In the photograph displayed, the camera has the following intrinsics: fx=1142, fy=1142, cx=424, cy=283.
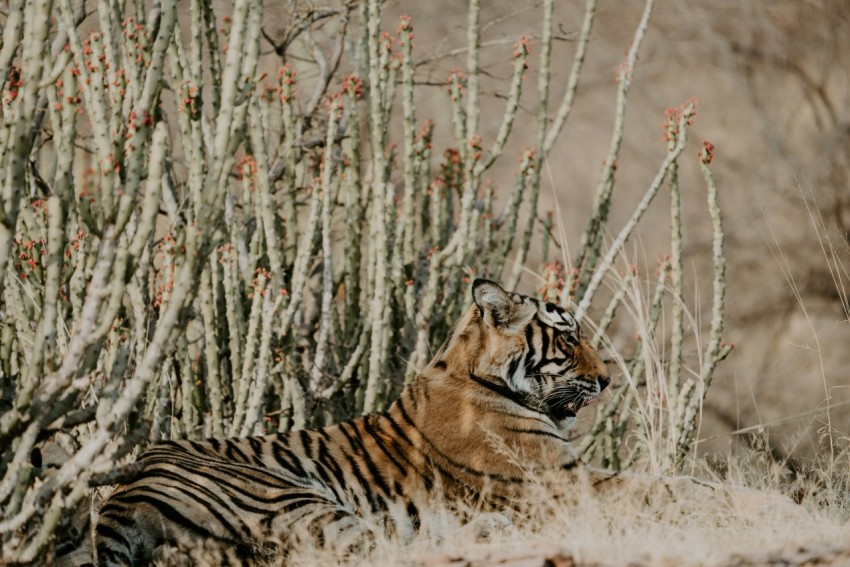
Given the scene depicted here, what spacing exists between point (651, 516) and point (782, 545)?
75 centimetres

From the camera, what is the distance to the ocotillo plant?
329cm

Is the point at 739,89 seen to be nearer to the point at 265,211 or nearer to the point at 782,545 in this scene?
the point at 265,211

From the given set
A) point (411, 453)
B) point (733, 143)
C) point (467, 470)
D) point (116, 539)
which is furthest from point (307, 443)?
point (733, 143)

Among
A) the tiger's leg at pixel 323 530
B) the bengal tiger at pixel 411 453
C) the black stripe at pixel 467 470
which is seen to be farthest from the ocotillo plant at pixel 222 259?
the black stripe at pixel 467 470

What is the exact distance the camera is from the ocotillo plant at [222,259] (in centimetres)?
329

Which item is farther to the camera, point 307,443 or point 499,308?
point 499,308

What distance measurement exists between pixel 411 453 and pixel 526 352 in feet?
2.16

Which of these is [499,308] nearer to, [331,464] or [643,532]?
[331,464]

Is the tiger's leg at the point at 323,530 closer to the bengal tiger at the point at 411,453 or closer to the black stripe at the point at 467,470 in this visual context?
the bengal tiger at the point at 411,453

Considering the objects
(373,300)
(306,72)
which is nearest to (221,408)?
(373,300)

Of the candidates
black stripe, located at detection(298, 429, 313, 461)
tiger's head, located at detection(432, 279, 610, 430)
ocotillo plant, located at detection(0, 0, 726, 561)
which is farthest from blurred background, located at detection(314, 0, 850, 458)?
black stripe, located at detection(298, 429, 313, 461)

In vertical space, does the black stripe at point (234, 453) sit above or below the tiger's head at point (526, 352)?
below

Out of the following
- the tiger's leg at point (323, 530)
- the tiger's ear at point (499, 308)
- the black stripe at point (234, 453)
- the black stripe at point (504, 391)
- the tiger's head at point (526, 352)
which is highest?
the tiger's ear at point (499, 308)

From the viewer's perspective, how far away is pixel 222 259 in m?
5.88
